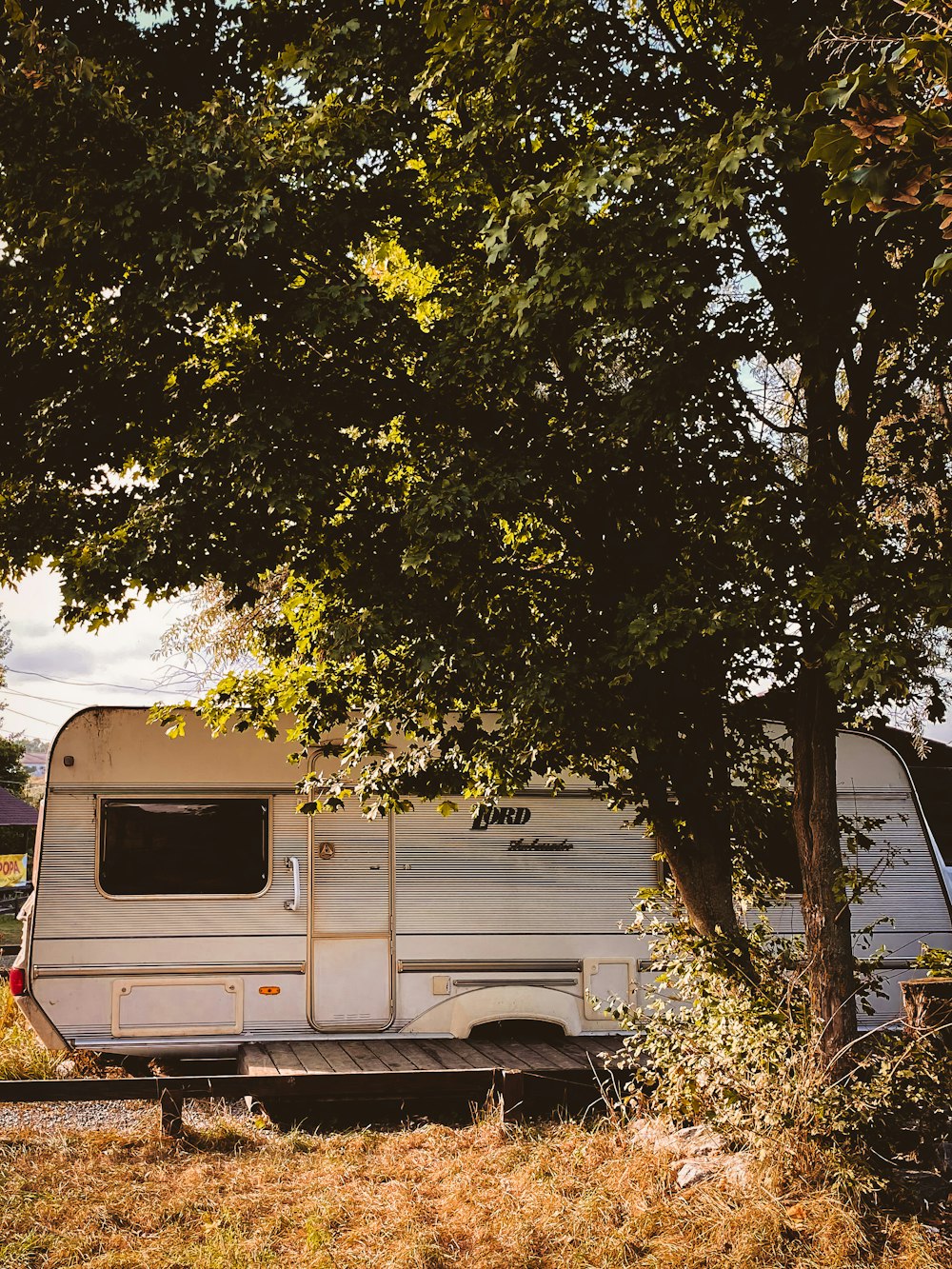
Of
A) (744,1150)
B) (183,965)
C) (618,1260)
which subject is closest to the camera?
(618,1260)

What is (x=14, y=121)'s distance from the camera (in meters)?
5.25

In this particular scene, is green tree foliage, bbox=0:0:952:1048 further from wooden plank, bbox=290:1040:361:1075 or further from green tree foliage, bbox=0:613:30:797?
green tree foliage, bbox=0:613:30:797

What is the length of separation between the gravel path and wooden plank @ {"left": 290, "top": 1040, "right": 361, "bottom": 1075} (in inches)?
21.7

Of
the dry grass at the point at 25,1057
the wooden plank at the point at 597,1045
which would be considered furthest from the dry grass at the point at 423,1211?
the dry grass at the point at 25,1057

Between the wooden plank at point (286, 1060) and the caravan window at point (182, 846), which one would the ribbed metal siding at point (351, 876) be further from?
the wooden plank at point (286, 1060)

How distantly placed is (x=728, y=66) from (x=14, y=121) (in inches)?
157

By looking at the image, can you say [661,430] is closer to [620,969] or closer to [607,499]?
[607,499]

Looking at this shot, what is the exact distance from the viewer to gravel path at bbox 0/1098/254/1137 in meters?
7.32

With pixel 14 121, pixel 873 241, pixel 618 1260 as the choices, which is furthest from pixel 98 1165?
pixel 873 241

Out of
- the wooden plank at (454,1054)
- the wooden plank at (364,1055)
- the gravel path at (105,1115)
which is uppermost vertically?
the wooden plank at (364,1055)

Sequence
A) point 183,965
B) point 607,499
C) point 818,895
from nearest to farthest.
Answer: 1. point 818,895
2. point 607,499
3. point 183,965

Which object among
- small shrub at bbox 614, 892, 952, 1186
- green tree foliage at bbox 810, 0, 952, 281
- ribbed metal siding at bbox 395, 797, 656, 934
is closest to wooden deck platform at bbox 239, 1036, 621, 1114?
small shrub at bbox 614, 892, 952, 1186

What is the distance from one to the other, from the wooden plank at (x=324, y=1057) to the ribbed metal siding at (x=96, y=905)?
885mm

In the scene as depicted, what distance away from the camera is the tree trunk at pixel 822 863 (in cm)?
553
